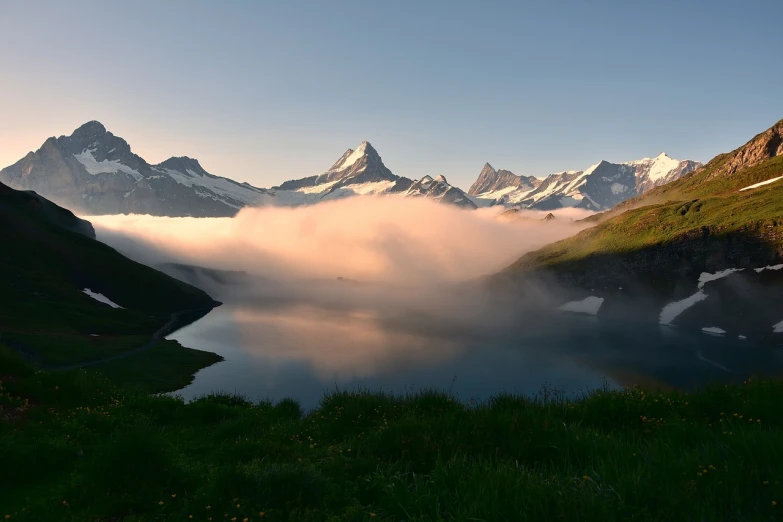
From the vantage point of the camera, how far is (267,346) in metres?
170

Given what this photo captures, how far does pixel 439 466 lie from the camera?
8445mm

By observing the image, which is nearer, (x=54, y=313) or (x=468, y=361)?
(x=468, y=361)

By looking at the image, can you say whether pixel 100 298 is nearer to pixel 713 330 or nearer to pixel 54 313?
pixel 54 313

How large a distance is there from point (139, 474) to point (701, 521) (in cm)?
934

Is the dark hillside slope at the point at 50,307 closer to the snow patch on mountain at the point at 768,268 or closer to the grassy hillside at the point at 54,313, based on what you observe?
the grassy hillside at the point at 54,313

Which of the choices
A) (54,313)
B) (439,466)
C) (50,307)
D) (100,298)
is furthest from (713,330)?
(100,298)

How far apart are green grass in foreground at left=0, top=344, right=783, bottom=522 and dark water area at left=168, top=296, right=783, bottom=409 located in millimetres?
80120

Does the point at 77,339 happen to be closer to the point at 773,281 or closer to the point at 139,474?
the point at 139,474

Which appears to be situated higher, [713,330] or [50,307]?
[50,307]

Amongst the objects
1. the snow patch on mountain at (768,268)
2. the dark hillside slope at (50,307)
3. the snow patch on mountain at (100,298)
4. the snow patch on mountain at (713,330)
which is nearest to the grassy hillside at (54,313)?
the dark hillside slope at (50,307)

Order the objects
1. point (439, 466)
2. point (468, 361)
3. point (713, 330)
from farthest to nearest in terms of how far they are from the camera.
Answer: point (713, 330) < point (468, 361) < point (439, 466)

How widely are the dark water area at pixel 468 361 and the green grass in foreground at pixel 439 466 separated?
80120 millimetres

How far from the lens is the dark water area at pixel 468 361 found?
112812 mm

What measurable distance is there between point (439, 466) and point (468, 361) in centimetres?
13848
